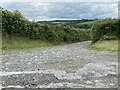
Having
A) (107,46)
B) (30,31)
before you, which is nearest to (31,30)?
(30,31)

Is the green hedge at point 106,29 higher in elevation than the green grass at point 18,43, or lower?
higher

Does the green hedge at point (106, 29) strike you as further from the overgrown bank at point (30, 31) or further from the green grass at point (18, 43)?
the green grass at point (18, 43)

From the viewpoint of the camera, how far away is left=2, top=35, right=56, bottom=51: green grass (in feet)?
73.0

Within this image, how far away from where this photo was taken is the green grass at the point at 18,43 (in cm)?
2226

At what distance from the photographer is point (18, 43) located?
23750 millimetres

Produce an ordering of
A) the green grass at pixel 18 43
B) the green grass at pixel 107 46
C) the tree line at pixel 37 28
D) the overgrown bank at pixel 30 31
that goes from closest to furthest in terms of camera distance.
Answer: the green grass at pixel 107 46
the green grass at pixel 18 43
the overgrown bank at pixel 30 31
the tree line at pixel 37 28

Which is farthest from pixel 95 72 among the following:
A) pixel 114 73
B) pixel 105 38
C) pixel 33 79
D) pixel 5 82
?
pixel 105 38

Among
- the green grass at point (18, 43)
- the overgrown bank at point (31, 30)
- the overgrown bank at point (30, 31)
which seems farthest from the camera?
the overgrown bank at point (31, 30)

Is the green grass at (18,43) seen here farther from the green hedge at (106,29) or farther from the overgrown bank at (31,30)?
the green hedge at (106,29)

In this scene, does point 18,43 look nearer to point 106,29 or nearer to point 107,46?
point 106,29

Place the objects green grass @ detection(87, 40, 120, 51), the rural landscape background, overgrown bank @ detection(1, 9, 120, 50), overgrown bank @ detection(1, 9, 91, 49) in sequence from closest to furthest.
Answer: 1. the rural landscape background
2. green grass @ detection(87, 40, 120, 51)
3. overgrown bank @ detection(1, 9, 120, 50)
4. overgrown bank @ detection(1, 9, 91, 49)

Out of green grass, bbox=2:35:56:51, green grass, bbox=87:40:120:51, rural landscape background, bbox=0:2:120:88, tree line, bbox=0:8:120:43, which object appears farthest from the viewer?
tree line, bbox=0:8:120:43

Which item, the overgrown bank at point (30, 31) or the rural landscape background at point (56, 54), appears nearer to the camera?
the rural landscape background at point (56, 54)

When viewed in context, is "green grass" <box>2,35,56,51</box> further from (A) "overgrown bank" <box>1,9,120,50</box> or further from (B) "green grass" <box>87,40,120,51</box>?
(B) "green grass" <box>87,40,120,51</box>
